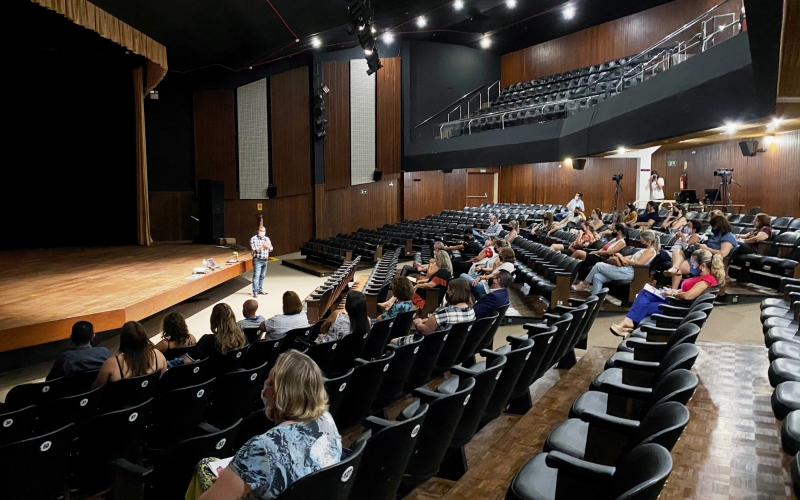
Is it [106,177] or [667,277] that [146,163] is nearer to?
[106,177]

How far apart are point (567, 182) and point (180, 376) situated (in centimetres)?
1693

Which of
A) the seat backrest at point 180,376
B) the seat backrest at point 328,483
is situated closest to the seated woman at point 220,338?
the seat backrest at point 180,376

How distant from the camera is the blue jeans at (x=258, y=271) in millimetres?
9914

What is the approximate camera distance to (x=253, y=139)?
15938 millimetres

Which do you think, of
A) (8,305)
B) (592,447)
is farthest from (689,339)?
(8,305)


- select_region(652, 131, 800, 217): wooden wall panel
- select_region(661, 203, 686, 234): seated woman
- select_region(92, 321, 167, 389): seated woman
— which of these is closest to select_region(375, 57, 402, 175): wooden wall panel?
select_region(652, 131, 800, 217): wooden wall panel

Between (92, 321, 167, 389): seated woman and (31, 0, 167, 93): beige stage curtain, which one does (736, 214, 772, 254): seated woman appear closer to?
(92, 321, 167, 389): seated woman

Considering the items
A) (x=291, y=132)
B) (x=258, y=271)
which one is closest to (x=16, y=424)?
(x=258, y=271)

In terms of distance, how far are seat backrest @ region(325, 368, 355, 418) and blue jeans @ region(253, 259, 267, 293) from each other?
718cm

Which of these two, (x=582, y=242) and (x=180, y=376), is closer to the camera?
(x=180, y=376)

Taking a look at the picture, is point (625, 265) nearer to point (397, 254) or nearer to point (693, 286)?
point (693, 286)

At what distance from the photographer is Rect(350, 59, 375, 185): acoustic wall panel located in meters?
17.9

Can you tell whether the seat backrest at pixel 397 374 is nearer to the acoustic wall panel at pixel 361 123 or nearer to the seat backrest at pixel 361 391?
the seat backrest at pixel 361 391

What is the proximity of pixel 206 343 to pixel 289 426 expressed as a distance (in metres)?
2.28
